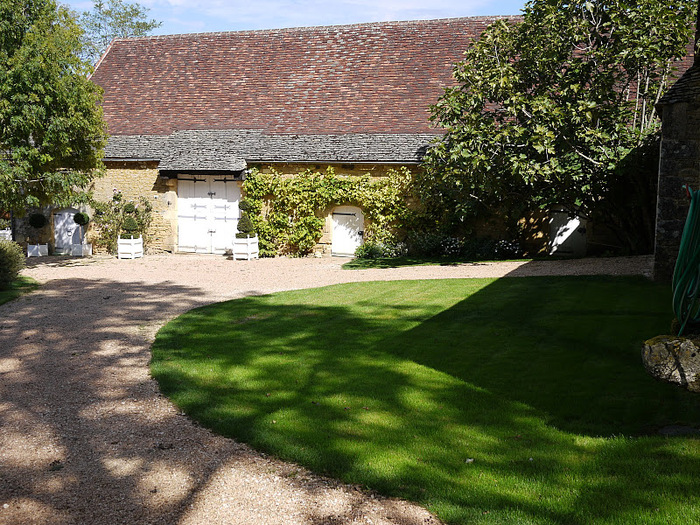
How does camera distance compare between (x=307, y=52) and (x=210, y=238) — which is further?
(x=307, y=52)

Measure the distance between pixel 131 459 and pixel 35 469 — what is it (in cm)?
68

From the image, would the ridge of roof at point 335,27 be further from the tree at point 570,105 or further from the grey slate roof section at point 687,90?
the grey slate roof section at point 687,90

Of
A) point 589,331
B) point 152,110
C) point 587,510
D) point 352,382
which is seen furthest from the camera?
point 152,110

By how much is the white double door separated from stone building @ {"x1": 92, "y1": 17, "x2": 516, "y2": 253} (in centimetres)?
3

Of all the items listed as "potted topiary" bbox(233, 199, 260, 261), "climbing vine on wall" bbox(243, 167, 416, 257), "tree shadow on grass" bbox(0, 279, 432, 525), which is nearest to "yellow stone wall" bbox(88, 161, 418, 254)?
"climbing vine on wall" bbox(243, 167, 416, 257)

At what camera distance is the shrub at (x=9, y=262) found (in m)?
12.7

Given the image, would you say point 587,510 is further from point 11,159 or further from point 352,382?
point 11,159

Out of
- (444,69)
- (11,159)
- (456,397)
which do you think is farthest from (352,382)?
(444,69)

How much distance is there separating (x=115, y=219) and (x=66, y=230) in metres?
1.91

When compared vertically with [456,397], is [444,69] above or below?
above

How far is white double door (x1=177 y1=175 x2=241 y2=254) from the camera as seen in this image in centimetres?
2019

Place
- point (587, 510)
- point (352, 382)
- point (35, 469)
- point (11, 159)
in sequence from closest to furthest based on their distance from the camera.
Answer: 1. point (587, 510)
2. point (35, 469)
3. point (352, 382)
4. point (11, 159)

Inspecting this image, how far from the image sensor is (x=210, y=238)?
67.1 ft

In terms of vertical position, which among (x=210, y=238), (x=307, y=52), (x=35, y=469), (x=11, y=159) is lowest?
(x=35, y=469)
